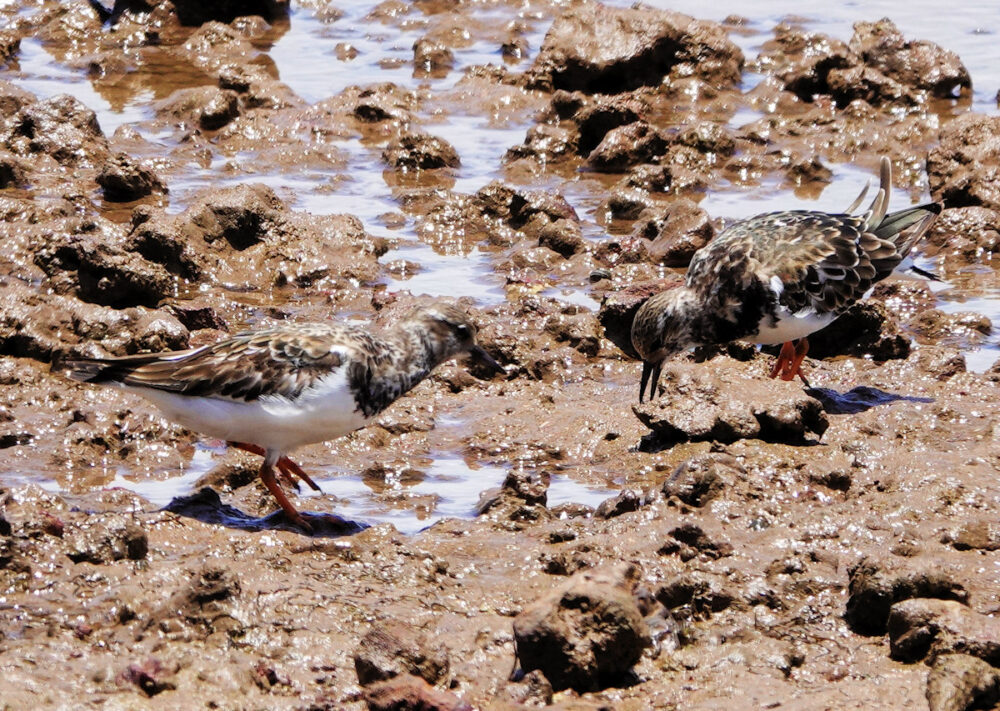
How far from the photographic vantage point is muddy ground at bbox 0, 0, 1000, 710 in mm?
5590

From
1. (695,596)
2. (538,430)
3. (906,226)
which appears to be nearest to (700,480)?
(695,596)

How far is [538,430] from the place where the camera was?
28.6ft

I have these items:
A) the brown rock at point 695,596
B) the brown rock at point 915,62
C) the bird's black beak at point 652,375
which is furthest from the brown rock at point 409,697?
the brown rock at point 915,62

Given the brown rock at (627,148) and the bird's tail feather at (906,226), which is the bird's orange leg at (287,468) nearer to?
the bird's tail feather at (906,226)

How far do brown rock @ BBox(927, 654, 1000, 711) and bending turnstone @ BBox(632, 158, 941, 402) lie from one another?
11.3ft

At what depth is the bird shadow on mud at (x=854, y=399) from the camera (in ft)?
29.1

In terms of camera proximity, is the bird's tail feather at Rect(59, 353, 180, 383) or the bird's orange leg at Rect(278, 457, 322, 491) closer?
the bird's tail feather at Rect(59, 353, 180, 383)

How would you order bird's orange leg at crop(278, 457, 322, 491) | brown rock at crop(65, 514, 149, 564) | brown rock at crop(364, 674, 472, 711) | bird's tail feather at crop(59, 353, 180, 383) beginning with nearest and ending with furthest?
brown rock at crop(364, 674, 472, 711) < brown rock at crop(65, 514, 149, 564) < bird's tail feather at crop(59, 353, 180, 383) < bird's orange leg at crop(278, 457, 322, 491)

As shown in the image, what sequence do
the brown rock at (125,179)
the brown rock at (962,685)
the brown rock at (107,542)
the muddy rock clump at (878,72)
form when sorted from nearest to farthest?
the brown rock at (962,685) < the brown rock at (107,542) < the brown rock at (125,179) < the muddy rock clump at (878,72)

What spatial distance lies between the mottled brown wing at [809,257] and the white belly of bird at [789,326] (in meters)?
0.05

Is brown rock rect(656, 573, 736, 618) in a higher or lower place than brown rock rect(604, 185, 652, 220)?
higher

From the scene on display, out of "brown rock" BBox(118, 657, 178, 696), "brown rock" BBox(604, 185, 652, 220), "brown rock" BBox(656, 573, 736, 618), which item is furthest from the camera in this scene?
"brown rock" BBox(604, 185, 652, 220)

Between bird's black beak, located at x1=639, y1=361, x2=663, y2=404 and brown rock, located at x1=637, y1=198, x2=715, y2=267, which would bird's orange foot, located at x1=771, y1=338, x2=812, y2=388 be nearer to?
bird's black beak, located at x1=639, y1=361, x2=663, y2=404

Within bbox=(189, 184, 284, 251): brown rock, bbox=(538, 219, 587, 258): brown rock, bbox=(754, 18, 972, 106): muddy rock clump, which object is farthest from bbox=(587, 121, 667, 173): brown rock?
bbox=(189, 184, 284, 251): brown rock
